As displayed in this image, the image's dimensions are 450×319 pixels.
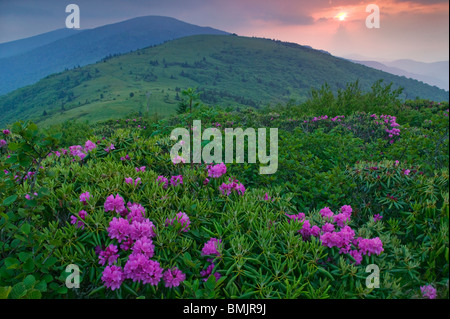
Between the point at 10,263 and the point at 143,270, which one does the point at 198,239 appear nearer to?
the point at 143,270

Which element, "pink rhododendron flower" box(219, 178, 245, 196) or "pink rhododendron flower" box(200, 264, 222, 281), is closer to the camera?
"pink rhododendron flower" box(200, 264, 222, 281)

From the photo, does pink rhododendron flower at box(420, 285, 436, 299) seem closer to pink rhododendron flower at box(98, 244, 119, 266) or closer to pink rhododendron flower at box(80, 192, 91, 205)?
pink rhododendron flower at box(98, 244, 119, 266)

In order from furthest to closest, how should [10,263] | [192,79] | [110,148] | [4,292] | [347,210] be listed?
[192,79] < [110,148] < [347,210] < [10,263] < [4,292]

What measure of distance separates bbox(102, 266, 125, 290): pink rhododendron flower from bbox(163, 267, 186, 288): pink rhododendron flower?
248 mm

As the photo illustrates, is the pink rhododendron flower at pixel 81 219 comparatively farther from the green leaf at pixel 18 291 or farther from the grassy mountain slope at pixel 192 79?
the grassy mountain slope at pixel 192 79

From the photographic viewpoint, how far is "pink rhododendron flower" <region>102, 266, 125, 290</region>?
5.45 ft

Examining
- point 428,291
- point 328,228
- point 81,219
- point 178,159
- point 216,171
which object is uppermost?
point 178,159

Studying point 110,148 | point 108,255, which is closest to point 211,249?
point 108,255

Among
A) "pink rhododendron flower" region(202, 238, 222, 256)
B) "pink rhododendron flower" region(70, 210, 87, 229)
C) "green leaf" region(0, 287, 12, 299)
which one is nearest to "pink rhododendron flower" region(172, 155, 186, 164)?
"pink rhododendron flower" region(70, 210, 87, 229)

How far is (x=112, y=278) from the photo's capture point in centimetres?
167

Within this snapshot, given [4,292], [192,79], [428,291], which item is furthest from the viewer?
[192,79]

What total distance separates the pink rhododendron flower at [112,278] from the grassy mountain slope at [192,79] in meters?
87.9

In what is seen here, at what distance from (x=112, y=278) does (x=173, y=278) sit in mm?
349

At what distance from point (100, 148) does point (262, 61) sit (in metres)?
178
